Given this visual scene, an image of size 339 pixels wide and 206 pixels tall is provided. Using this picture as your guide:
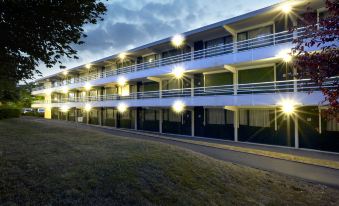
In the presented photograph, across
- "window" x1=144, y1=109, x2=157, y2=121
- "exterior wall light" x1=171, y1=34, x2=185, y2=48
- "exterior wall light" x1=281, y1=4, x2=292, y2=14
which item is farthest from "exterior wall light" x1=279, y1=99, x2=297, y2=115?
"window" x1=144, y1=109, x2=157, y2=121

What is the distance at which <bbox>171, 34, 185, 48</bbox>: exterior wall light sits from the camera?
26719 mm

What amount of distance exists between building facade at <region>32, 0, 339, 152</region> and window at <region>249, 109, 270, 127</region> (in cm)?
8

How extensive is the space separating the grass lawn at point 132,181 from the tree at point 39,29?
338 centimetres

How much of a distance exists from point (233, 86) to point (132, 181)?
56.6 feet

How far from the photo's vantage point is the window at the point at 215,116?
2462cm

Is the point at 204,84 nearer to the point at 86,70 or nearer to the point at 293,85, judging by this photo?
the point at 293,85

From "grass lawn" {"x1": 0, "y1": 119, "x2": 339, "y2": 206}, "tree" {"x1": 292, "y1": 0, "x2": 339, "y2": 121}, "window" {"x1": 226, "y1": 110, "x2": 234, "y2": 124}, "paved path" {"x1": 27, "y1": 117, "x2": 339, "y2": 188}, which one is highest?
"tree" {"x1": 292, "y1": 0, "x2": 339, "y2": 121}

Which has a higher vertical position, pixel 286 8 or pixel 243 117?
pixel 286 8

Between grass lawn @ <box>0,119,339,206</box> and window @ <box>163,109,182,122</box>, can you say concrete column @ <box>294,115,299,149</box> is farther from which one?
window @ <box>163,109,182,122</box>

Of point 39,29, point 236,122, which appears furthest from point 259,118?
point 39,29

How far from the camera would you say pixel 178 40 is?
2728cm

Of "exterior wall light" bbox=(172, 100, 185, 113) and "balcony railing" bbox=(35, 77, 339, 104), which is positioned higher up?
"balcony railing" bbox=(35, 77, 339, 104)

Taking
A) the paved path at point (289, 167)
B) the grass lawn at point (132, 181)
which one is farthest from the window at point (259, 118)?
the grass lawn at point (132, 181)

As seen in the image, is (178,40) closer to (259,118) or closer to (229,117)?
(229,117)
